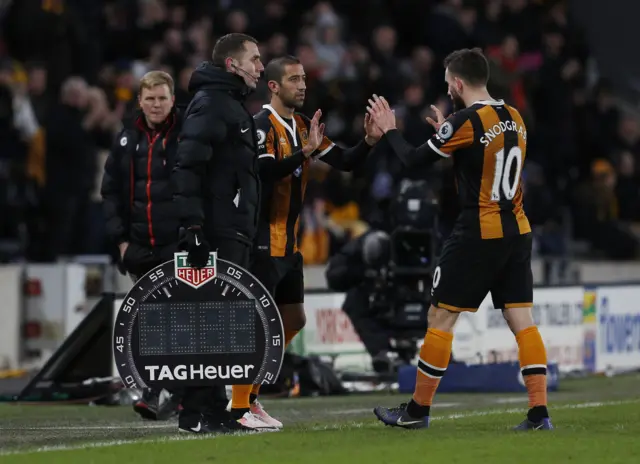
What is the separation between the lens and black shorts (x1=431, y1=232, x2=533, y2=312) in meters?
9.55

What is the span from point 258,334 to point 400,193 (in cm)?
566

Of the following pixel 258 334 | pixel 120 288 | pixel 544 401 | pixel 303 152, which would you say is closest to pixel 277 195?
pixel 303 152

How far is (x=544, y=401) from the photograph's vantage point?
954 centimetres

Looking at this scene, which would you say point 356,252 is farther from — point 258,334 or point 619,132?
point 619,132

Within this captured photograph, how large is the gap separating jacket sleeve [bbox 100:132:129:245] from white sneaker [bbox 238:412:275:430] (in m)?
1.82

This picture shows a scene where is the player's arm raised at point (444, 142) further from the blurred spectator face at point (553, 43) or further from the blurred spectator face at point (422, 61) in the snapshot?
the blurred spectator face at point (553, 43)

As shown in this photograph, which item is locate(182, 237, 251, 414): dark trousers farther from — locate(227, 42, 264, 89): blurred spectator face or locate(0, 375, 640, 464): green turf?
locate(227, 42, 264, 89): blurred spectator face

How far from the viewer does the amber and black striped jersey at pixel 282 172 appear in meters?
10.3

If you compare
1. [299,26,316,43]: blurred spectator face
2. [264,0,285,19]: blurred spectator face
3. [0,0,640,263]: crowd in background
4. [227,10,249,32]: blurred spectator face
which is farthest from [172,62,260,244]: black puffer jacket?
[264,0,285,19]: blurred spectator face

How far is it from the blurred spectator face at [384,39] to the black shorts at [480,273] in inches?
534

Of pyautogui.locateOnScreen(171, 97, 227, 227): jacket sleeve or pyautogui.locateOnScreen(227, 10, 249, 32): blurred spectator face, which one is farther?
pyautogui.locateOnScreen(227, 10, 249, 32): blurred spectator face

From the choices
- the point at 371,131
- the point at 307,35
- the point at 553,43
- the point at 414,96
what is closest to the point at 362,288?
the point at 371,131

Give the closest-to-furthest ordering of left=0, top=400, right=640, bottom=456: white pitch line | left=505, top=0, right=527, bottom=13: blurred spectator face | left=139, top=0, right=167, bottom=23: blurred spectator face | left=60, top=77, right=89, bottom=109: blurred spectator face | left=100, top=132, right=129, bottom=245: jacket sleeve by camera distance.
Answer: left=0, top=400, right=640, bottom=456: white pitch line
left=100, top=132, right=129, bottom=245: jacket sleeve
left=60, top=77, right=89, bottom=109: blurred spectator face
left=139, top=0, right=167, bottom=23: blurred spectator face
left=505, top=0, right=527, bottom=13: blurred spectator face

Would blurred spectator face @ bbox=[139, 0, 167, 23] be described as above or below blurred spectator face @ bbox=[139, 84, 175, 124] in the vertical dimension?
above
